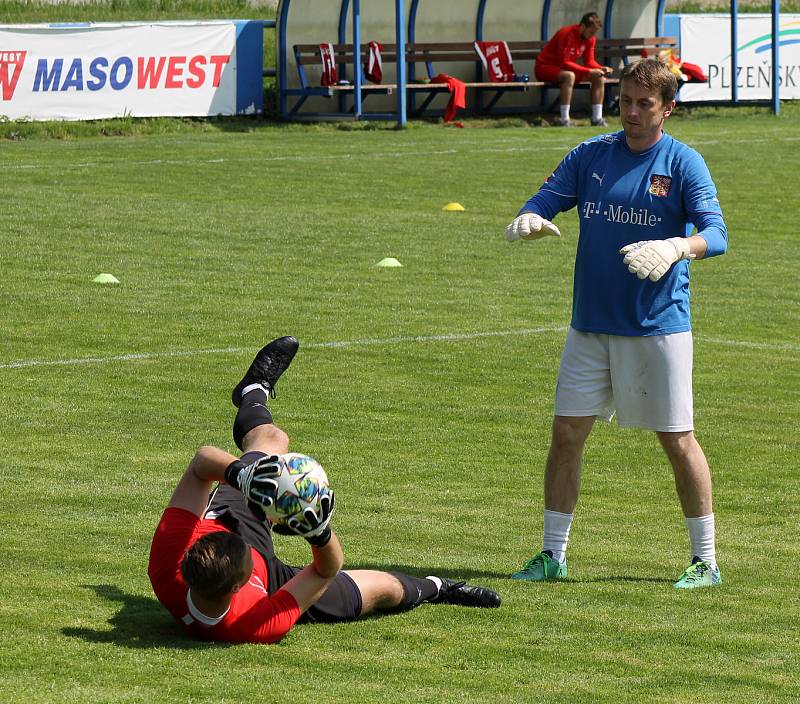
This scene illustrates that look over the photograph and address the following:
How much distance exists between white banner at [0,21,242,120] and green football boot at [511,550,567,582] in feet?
65.6

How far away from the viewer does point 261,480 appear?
5449mm

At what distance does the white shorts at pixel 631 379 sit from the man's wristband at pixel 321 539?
59.9 inches

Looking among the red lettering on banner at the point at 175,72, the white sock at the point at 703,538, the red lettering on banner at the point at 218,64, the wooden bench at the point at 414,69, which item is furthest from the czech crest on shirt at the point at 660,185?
the wooden bench at the point at 414,69

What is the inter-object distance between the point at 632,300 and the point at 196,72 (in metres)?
21.6

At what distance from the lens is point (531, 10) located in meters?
33.1

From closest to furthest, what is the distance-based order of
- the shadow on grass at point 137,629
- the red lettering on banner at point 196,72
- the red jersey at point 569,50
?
the shadow on grass at point 137,629, the red lettering on banner at point 196,72, the red jersey at point 569,50

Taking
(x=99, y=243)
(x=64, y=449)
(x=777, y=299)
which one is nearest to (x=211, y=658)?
(x=64, y=449)

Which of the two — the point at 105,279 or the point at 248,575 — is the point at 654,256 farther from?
the point at 105,279

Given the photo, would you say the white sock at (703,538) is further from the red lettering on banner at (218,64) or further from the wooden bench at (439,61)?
the wooden bench at (439,61)

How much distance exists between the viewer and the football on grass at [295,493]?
5410 millimetres

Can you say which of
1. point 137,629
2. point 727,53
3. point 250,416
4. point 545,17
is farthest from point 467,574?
point 727,53

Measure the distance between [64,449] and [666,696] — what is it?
4.74m

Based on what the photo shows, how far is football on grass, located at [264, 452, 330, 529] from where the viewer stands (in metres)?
5.41

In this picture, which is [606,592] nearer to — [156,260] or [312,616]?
[312,616]
